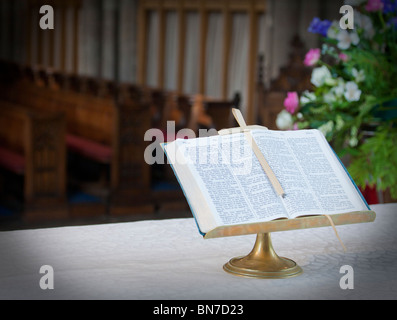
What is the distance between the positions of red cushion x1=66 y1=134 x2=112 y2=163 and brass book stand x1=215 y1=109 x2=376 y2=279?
15.1ft

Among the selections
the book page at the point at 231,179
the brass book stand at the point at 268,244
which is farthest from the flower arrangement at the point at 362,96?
the book page at the point at 231,179

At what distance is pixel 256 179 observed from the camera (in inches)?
63.5

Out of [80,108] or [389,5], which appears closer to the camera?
[389,5]

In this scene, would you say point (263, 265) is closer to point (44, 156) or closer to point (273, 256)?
point (273, 256)

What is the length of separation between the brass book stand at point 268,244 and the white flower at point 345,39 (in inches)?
39.1

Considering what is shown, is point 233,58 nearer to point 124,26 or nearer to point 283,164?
point 124,26

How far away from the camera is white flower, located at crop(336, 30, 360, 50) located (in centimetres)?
250

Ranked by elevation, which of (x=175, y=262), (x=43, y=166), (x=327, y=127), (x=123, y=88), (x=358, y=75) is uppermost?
(x=123, y=88)

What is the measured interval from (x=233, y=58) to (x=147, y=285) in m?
9.55

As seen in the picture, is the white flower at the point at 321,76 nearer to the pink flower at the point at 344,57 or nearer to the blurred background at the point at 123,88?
the pink flower at the point at 344,57

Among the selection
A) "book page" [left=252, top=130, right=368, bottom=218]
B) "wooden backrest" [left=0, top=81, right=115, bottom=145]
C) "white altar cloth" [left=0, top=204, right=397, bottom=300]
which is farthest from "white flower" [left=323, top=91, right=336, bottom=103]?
"wooden backrest" [left=0, top=81, right=115, bottom=145]

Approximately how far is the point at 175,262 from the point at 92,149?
469 centimetres

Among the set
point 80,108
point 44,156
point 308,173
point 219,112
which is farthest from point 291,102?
point 80,108

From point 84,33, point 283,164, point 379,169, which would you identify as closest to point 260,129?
point 283,164
